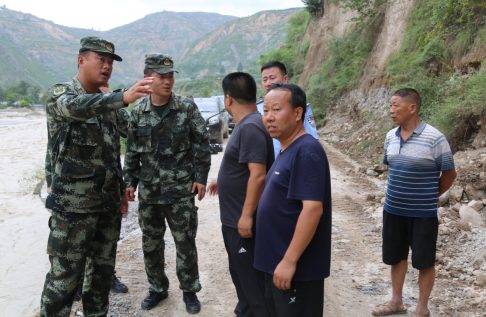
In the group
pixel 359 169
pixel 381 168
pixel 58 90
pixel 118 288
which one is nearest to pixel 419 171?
pixel 58 90

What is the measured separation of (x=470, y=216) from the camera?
4535mm

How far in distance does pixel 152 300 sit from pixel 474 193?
15.5 feet

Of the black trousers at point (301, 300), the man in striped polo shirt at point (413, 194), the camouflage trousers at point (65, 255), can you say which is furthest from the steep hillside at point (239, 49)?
the black trousers at point (301, 300)

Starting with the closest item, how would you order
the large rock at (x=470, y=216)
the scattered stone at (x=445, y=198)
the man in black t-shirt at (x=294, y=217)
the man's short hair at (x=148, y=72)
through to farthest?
the man in black t-shirt at (x=294, y=217)
the man's short hair at (x=148, y=72)
the large rock at (x=470, y=216)
the scattered stone at (x=445, y=198)

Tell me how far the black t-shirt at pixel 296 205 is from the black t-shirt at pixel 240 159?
0.44m

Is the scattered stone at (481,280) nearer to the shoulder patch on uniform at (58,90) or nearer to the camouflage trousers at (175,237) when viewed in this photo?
the camouflage trousers at (175,237)

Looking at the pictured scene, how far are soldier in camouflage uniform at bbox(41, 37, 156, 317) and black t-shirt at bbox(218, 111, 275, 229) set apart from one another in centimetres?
86

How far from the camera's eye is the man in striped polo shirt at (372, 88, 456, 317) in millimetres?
2814

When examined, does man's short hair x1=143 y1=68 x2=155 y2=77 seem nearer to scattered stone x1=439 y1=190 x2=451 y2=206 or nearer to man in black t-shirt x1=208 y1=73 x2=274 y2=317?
man in black t-shirt x1=208 y1=73 x2=274 y2=317

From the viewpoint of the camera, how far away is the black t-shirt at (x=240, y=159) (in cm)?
235

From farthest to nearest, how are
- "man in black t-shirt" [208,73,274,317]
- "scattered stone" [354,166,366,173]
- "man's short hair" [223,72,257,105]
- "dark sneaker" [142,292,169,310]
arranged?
"scattered stone" [354,166,366,173] → "dark sneaker" [142,292,169,310] → "man's short hair" [223,72,257,105] → "man in black t-shirt" [208,73,274,317]

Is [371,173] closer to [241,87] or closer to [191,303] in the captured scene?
[191,303]

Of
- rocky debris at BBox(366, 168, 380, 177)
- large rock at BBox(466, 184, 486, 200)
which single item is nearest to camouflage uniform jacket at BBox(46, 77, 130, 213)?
large rock at BBox(466, 184, 486, 200)

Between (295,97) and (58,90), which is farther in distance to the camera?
(58,90)
